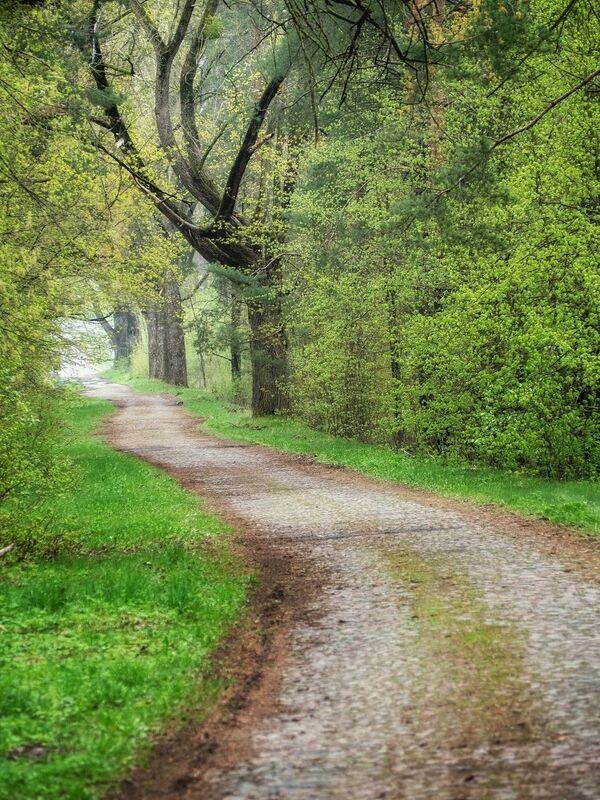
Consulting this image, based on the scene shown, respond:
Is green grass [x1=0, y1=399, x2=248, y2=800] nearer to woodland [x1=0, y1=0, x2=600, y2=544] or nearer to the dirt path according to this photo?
the dirt path

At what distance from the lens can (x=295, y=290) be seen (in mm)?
25500

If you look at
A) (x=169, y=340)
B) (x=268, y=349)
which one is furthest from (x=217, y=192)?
(x=169, y=340)

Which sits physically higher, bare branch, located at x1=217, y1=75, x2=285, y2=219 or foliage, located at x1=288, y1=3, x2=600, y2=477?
bare branch, located at x1=217, y1=75, x2=285, y2=219

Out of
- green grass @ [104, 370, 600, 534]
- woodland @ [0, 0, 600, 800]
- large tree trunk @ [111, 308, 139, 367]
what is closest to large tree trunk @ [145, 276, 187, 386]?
large tree trunk @ [111, 308, 139, 367]

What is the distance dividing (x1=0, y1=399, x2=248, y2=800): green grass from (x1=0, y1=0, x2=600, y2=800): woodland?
3 centimetres

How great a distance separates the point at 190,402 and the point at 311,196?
17218 millimetres

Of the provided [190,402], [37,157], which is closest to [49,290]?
[37,157]

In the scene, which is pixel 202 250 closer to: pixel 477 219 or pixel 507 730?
pixel 477 219

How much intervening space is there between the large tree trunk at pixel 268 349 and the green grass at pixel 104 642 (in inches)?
563

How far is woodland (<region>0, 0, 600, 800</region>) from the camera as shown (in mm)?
7680

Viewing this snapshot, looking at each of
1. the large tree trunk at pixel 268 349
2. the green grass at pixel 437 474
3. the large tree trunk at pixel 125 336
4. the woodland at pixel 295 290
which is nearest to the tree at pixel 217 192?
the large tree trunk at pixel 268 349

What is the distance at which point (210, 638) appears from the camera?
733cm

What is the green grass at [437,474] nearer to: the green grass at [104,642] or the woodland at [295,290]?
the woodland at [295,290]

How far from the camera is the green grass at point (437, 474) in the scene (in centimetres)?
1317
